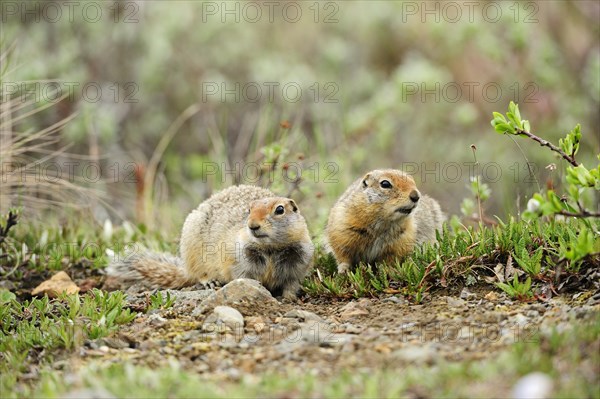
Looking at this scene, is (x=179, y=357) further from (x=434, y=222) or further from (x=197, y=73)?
(x=197, y=73)

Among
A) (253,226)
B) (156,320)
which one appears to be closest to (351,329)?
(156,320)

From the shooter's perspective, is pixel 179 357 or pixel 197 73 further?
pixel 197 73

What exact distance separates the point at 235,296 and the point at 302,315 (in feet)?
1.64

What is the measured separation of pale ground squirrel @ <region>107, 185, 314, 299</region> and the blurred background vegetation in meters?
2.94

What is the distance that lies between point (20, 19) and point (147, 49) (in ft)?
7.02

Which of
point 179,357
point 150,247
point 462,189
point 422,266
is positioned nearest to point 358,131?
point 462,189

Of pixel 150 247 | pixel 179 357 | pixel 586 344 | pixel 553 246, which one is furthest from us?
pixel 150 247

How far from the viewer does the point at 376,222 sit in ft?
21.4

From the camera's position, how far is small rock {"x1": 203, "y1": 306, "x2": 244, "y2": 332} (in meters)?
5.16

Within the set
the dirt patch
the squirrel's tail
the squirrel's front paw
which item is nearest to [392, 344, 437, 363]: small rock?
the dirt patch

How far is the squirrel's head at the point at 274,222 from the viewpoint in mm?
6160

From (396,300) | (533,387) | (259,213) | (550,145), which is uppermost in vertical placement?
(550,145)

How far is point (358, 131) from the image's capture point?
12305 millimetres

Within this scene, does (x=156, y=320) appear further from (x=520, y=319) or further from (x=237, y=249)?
(x=520, y=319)
